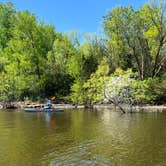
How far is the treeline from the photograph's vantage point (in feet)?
197

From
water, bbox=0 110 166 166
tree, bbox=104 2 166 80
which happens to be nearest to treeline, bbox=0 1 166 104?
tree, bbox=104 2 166 80

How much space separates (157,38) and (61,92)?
2351cm

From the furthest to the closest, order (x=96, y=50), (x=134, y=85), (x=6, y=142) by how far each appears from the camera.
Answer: (x=96, y=50) < (x=134, y=85) < (x=6, y=142)

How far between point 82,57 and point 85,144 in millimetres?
45960

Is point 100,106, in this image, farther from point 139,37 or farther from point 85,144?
point 85,144

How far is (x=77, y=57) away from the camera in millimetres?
69438

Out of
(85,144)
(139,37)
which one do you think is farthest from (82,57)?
(85,144)

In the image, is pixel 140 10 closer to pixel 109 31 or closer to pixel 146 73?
pixel 109 31

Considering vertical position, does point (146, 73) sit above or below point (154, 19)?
below

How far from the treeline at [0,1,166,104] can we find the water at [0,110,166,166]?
2206cm

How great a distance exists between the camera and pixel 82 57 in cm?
6975

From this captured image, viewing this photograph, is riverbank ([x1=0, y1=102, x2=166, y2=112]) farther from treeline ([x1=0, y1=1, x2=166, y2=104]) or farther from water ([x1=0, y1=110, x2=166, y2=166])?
water ([x1=0, y1=110, x2=166, y2=166])

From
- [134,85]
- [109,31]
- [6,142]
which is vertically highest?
[109,31]

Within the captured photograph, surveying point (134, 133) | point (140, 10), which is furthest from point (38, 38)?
point (134, 133)
